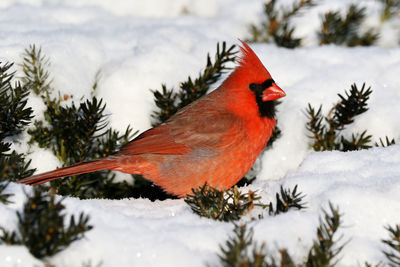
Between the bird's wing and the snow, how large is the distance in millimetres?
345

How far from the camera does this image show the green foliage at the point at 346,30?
4.24 meters

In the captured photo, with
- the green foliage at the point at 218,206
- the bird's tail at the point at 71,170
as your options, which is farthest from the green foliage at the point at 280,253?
the bird's tail at the point at 71,170

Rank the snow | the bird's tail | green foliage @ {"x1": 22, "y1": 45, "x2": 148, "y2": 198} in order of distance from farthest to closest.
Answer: green foliage @ {"x1": 22, "y1": 45, "x2": 148, "y2": 198} → the bird's tail → the snow

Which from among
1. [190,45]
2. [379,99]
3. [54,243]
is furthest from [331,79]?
[54,243]

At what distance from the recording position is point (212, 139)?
9.84ft

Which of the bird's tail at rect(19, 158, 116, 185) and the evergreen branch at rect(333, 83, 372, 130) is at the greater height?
the evergreen branch at rect(333, 83, 372, 130)

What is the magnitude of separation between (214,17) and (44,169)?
2.53m

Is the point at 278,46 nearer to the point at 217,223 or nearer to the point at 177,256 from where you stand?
the point at 217,223

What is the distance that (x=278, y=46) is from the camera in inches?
169

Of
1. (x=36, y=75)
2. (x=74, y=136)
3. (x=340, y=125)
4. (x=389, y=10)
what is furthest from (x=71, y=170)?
(x=389, y=10)

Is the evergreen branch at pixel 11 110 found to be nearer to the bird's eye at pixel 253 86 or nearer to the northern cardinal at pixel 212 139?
the northern cardinal at pixel 212 139

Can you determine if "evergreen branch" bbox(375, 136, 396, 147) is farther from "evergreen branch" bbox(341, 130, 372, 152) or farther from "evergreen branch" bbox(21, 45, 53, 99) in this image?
"evergreen branch" bbox(21, 45, 53, 99)

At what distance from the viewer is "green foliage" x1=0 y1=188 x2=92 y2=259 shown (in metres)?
1.67

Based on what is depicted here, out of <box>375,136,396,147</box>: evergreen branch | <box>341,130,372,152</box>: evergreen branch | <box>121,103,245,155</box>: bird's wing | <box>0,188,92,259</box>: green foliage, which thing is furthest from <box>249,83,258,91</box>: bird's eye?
<box>0,188,92,259</box>: green foliage
